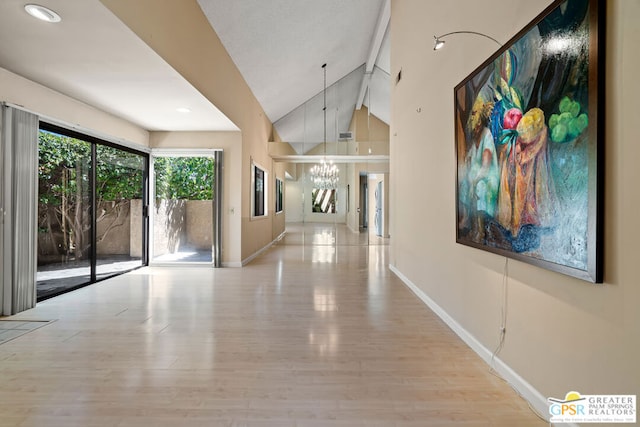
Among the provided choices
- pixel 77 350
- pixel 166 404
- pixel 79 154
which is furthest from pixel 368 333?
pixel 79 154

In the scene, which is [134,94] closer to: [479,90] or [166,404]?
[166,404]

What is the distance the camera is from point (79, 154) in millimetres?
4410

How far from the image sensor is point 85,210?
179 inches

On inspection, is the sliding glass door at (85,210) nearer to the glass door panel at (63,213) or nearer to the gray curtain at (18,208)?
the glass door panel at (63,213)

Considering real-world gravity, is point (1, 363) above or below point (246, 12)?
below

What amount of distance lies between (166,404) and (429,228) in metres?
3.11

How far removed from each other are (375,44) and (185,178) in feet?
17.3

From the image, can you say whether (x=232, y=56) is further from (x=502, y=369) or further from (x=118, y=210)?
(x=502, y=369)

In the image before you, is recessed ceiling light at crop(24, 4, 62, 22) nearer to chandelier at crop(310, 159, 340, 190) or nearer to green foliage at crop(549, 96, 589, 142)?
green foliage at crop(549, 96, 589, 142)

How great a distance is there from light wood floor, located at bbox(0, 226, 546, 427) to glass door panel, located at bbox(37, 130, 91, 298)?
18.5 inches

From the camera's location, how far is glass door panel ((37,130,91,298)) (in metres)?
3.88

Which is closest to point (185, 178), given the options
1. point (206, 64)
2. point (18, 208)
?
point (206, 64)

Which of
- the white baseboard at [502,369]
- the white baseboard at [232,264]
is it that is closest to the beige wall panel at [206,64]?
the white baseboard at [232,264]

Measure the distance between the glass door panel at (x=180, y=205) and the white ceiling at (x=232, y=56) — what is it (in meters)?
0.82
